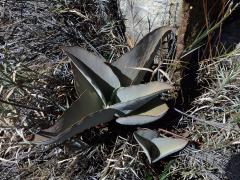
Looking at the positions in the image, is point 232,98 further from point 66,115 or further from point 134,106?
point 66,115

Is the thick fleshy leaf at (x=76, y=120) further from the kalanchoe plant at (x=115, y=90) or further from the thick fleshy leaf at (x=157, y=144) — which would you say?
the thick fleshy leaf at (x=157, y=144)

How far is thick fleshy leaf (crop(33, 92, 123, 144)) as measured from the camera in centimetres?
172

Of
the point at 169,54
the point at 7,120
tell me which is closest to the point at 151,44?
the point at 169,54

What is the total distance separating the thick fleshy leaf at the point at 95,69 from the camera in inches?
71.3

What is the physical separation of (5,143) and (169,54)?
758mm

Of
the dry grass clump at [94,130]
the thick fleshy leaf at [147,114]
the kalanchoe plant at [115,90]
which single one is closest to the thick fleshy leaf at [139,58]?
the kalanchoe plant at [115,90]

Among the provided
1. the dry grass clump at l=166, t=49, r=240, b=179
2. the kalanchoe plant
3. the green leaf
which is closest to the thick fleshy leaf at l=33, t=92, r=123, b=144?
the kalanchoe plant

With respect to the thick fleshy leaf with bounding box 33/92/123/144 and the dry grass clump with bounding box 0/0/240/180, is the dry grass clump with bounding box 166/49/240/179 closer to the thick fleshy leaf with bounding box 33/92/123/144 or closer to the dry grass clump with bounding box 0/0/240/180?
the dry grass clump with bounding box 0/0/240/180

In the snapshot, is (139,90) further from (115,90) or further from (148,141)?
(148,141)

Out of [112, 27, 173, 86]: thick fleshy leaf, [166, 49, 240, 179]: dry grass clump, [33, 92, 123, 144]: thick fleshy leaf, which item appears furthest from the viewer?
[166, 49, 240, 179]: dry grass clump

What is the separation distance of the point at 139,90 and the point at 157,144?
22 cm

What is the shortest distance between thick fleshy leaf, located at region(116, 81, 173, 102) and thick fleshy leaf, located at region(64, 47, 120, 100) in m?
0.04

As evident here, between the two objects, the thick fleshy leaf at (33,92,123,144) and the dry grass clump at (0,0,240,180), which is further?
the dry grass clump at (0,0,240,180)

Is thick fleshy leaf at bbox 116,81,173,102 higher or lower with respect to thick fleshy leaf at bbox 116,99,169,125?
higher
